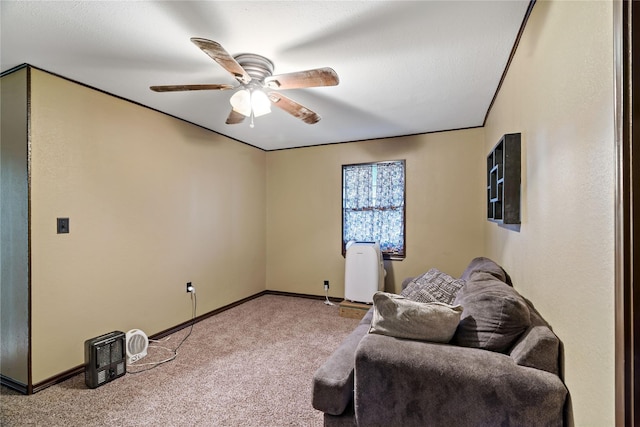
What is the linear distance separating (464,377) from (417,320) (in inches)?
12.1

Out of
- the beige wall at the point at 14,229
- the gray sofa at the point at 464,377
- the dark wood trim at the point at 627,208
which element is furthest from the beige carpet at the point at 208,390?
the dark wood trim at the point at 627,208

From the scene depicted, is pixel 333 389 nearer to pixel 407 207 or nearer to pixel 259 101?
pixel 259 101

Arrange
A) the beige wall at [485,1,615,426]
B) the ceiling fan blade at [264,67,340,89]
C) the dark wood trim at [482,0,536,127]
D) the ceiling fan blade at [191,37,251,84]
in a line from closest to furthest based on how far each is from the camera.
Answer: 1. the beige wall at [485,1,615,426]
2. the ceiling fan blade at [191,37,251,84]
3. the dark wood trim at [482,0,536,127]
4. the ceiling fan blade at [264,67,340,89]

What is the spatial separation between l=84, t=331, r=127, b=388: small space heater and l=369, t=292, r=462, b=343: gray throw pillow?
80.2 inches

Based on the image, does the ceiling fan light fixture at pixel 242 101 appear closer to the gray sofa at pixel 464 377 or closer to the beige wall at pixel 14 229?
the beige wall at pixel 14 229

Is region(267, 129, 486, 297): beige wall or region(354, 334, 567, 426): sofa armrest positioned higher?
region(267, 129, 486, 297): beige wall

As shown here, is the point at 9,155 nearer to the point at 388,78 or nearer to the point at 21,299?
the point at 21,299

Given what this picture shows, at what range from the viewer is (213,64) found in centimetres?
212

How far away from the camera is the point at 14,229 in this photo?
216 centimetres

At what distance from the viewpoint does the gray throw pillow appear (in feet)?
4.86

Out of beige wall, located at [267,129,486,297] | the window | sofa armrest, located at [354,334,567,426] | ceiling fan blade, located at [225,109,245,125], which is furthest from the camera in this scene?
the window

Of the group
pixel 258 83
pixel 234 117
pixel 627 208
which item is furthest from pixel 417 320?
pixel 234 117

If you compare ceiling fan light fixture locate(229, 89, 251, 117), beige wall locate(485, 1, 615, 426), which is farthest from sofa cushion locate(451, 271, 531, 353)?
ceiling fan light fixture locate(229, 89, 251, 117)

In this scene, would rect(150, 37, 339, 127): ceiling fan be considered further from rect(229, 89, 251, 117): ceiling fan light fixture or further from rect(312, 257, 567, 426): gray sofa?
rect(312, 257, 567, 426): gray sofa
